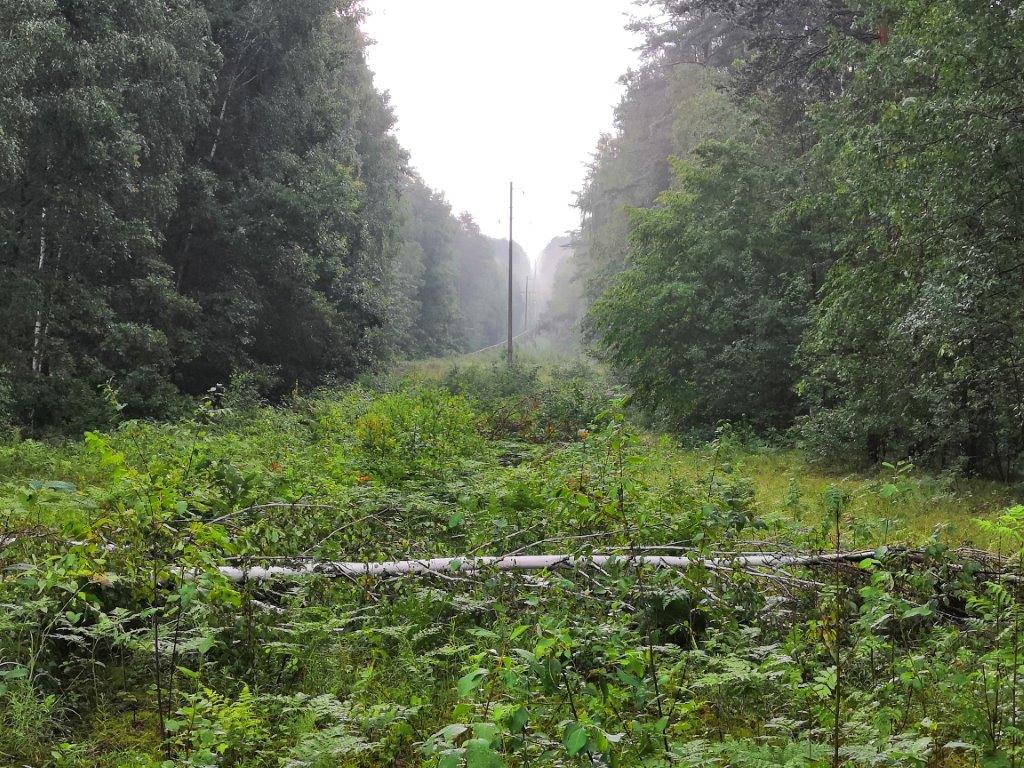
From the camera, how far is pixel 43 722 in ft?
11.9

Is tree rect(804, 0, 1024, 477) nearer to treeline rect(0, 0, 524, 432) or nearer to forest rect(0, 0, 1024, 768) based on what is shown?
forest rect(0, 0, 1024, 768)

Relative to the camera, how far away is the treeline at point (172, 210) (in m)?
14.8

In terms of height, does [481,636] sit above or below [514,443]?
above

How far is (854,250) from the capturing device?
13.0 metres

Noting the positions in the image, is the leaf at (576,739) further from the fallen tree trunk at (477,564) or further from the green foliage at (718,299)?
the green foliage at (718,299)

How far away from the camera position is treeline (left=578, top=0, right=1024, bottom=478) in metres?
9.31

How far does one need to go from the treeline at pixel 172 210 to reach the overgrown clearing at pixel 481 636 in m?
7.95

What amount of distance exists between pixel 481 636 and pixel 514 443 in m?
8.84

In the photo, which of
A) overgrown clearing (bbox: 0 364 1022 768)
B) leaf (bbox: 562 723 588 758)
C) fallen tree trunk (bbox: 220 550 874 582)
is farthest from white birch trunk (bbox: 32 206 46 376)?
leaf (bbox: 562 723 588 758)

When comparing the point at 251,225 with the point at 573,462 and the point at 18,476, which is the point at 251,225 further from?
the point at 573,462

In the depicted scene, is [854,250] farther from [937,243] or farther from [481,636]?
[481,636]

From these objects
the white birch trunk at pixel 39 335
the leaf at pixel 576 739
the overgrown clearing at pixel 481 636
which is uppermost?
the white birch trunk at pixel 39 335

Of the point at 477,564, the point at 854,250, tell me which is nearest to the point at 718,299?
the point at 854,250

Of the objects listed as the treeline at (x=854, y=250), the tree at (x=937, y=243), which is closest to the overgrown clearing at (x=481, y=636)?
the tree at (x=937, y=243)
